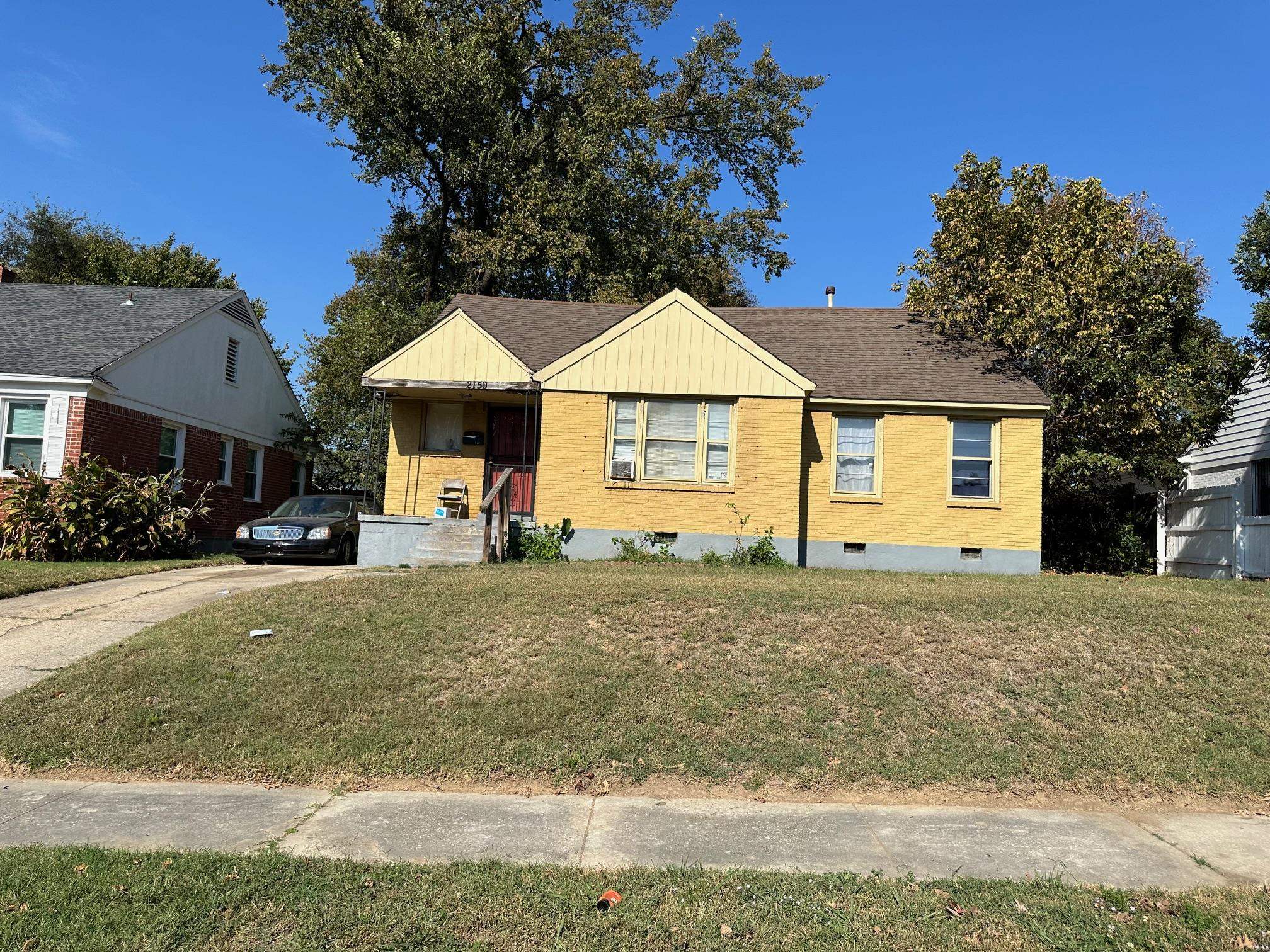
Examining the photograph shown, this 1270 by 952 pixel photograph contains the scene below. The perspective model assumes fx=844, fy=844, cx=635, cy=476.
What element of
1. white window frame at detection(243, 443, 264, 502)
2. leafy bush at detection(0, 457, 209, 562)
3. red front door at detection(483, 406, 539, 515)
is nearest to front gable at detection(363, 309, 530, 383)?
red front door at detection(483, 406, 539, 515)

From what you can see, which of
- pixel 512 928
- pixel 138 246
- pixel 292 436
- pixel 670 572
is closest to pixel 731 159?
pixel 292 436

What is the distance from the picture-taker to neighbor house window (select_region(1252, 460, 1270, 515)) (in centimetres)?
1755

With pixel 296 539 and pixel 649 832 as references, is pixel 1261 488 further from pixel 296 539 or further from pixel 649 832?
pixel 296 539

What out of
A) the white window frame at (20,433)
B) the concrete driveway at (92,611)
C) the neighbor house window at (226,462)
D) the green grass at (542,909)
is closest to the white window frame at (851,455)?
the concrete driveway at (92,611)

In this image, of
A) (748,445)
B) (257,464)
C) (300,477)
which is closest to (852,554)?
(748,445)

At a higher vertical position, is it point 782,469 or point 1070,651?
point 782,469

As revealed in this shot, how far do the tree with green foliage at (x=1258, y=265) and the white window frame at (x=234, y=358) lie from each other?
22752mm

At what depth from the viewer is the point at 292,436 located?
25.0 m

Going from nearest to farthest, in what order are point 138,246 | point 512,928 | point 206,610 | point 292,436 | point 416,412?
point 512,928 < point 206,610 < point 416,412 < point 292,436 < point 138,246

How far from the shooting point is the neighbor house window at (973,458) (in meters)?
15.1

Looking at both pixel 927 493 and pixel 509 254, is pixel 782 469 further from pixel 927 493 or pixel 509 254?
pixel 509 254

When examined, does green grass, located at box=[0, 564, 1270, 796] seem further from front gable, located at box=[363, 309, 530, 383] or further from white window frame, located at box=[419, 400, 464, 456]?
white window frame, located at box=[419, 400, 464, 456]

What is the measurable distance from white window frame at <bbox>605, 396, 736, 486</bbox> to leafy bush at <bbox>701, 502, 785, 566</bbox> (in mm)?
713

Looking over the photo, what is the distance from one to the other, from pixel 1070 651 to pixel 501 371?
35.8 feet
